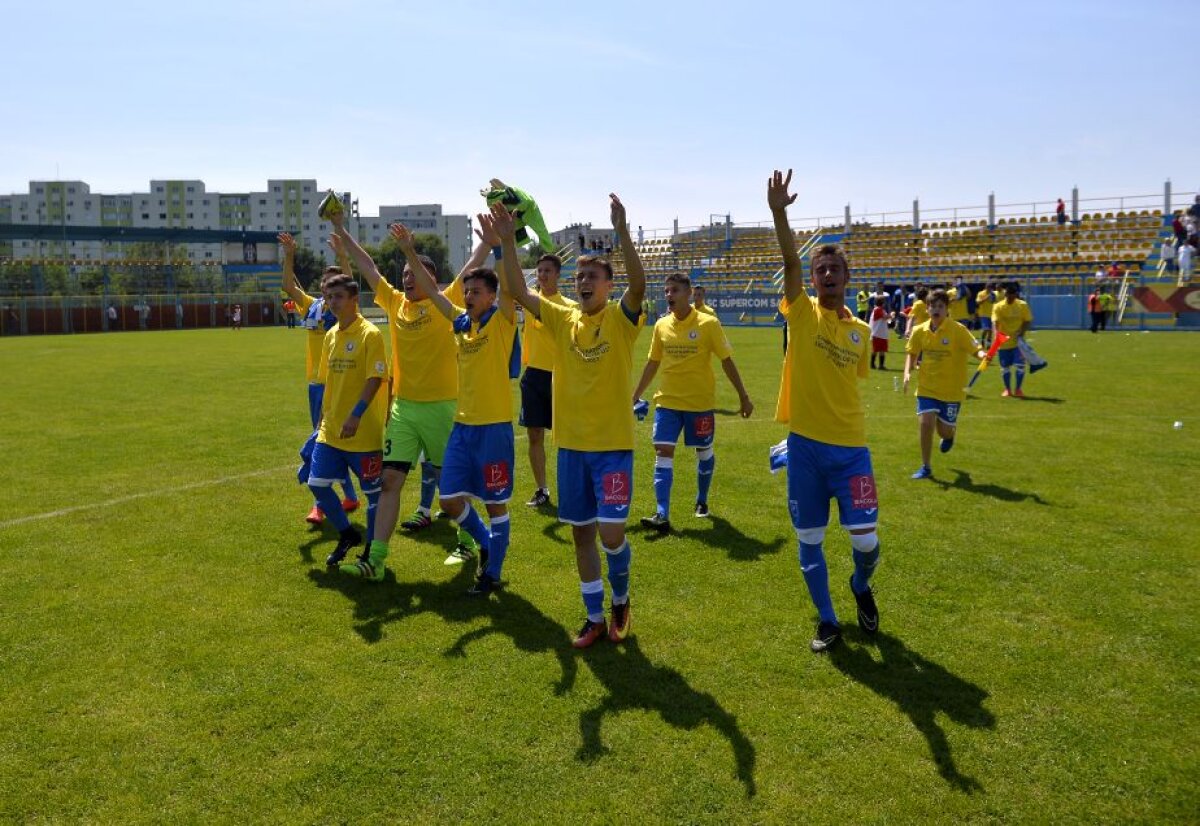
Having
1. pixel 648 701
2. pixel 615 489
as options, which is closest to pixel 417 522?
pixel 615 489

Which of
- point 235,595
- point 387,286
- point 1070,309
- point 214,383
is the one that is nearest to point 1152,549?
point 387,286

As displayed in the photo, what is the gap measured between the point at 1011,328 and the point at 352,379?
47.8ft

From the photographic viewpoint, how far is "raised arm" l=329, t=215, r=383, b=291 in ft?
22.2

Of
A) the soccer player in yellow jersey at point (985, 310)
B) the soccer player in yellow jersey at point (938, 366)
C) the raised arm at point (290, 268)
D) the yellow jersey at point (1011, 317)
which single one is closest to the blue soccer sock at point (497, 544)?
the raised arm at point (290, 268)

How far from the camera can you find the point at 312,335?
30.2 feet

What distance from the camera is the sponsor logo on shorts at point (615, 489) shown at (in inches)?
203

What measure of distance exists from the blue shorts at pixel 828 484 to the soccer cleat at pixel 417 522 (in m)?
3.96

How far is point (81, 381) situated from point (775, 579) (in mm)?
21015

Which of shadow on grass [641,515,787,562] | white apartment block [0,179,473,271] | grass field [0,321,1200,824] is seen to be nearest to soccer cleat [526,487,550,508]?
grass field [0,321,1200,824]

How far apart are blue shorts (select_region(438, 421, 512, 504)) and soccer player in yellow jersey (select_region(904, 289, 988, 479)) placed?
5637mm

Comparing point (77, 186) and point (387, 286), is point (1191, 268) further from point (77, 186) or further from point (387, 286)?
point (77, 186)

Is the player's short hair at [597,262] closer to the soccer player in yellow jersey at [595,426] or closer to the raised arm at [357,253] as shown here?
the soccer player in yellow jersey at [595,426]

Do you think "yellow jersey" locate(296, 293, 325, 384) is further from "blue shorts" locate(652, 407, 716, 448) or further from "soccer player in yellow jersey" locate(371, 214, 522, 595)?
"blue shorts" locate(652, 407, 716, 448)

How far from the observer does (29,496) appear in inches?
362
